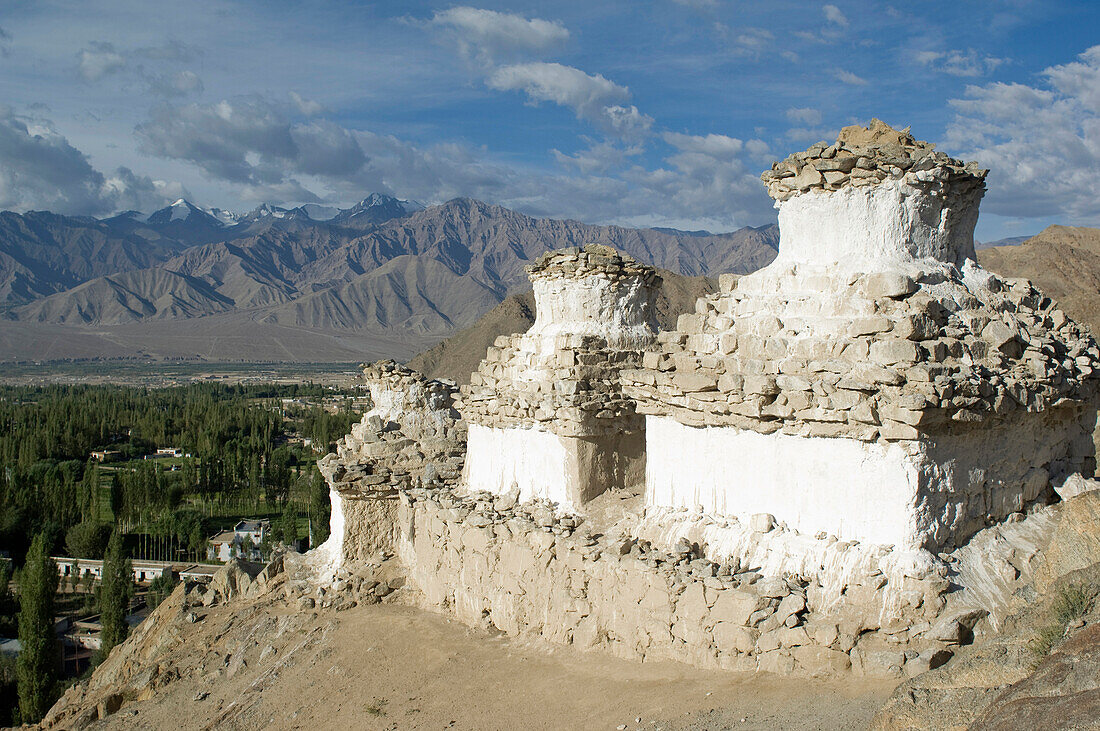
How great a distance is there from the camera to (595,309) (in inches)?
410

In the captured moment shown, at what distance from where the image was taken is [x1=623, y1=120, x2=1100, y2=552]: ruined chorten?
645 cm

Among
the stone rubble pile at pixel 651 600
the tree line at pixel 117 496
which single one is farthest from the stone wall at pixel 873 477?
the tree line at pixel 117 496

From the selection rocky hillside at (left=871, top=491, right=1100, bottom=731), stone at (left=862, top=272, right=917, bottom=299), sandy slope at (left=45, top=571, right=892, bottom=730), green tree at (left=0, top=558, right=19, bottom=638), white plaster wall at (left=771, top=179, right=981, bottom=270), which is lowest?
green tree at (left=0, top=558, right=19, bottom=638)

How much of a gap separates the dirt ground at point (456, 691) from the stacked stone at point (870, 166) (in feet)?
14.0

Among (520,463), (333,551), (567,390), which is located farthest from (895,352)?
(333,551)

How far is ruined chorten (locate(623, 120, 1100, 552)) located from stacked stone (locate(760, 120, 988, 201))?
0.02 m

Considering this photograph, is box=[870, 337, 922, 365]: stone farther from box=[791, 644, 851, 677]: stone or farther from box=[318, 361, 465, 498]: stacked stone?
box=[318, 361, 465, 498]: stacked stone

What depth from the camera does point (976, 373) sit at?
6676 mm

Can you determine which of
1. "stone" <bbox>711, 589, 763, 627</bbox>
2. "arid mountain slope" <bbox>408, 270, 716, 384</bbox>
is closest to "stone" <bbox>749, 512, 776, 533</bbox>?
"stone" <bbox>711, 589, 763, 627</bbox>

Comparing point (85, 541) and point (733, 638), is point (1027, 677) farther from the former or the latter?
point (85, 541)

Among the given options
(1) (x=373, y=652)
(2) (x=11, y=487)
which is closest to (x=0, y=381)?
(2) (x=11, y=487)

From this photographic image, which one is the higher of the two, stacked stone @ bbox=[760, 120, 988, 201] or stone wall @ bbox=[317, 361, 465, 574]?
stacked stone @ bbox=[760, 120, 988, 201]

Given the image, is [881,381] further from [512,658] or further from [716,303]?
[512,658]

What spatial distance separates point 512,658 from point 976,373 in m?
5.07
